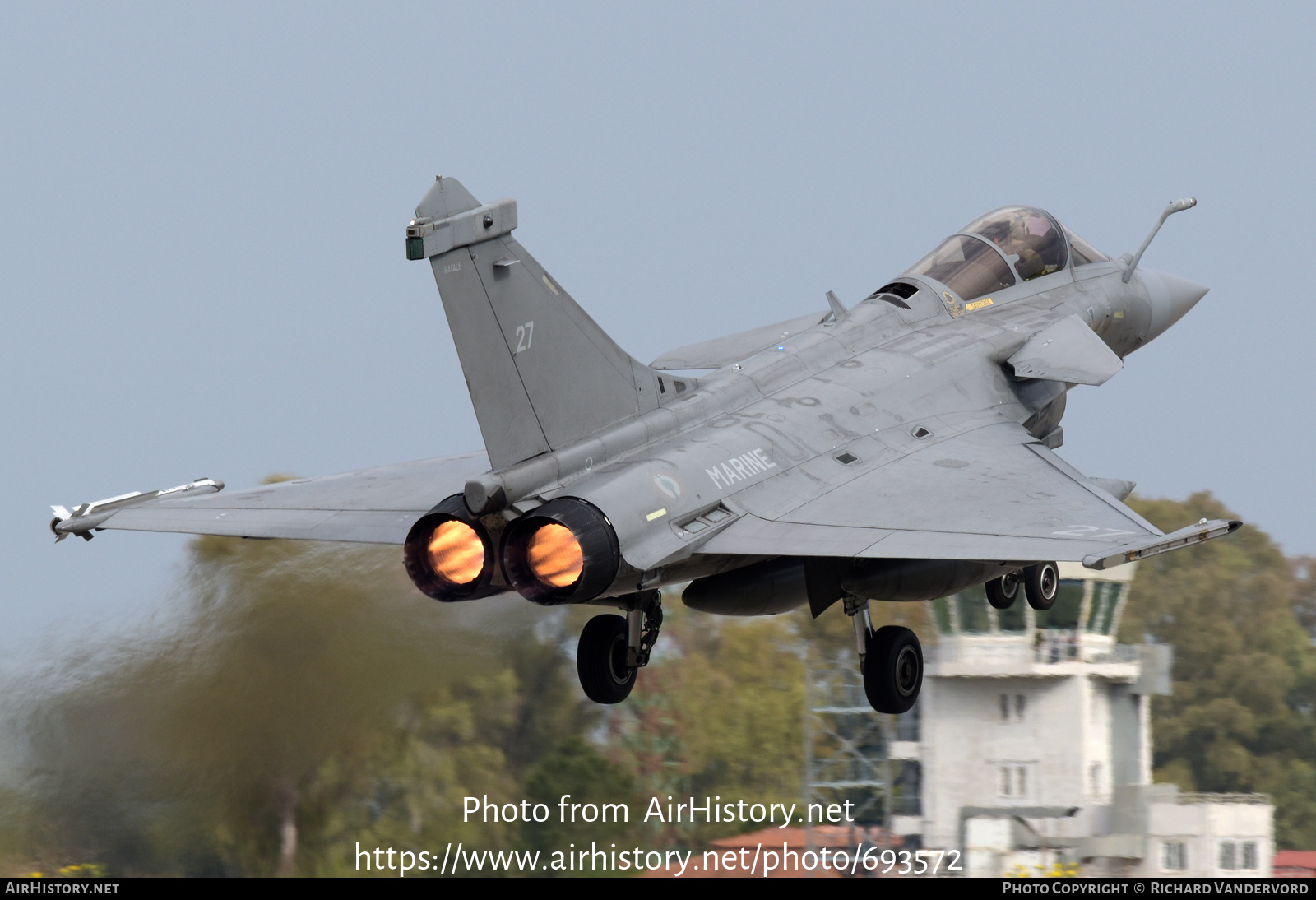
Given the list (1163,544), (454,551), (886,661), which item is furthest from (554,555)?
(1163,544)

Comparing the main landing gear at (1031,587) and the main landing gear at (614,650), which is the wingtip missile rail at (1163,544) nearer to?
the main landing gear at (1031,587)

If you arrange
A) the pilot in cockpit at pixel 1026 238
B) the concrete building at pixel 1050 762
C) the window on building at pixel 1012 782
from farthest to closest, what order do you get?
1. the window on building at pixel 1012 782
2. the concrete building at pixel 1050 762
3. the pilot in cockpit at pixel 1026 238

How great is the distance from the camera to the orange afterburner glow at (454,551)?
1300 cm

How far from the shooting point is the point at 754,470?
555 inches

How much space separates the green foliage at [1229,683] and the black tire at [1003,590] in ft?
85.2

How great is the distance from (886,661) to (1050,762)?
18.5 m

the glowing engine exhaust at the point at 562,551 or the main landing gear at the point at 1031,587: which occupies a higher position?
the glowing engine exhaust at the point at 562,551

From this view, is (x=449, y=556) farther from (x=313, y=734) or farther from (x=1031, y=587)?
(x=313, y=734)

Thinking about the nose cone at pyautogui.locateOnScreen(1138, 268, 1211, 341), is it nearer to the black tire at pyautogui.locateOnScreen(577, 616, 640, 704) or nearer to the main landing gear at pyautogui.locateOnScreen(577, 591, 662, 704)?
the main landing gear at pyautogui.locateOnScreen(577, 591, 662, 704)

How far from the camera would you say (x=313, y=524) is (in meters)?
14.7

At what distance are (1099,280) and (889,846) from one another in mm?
16968

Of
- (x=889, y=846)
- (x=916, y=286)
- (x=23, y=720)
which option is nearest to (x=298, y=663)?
(x=23, y=720)

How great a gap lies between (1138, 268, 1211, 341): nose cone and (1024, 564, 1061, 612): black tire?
3670 mm

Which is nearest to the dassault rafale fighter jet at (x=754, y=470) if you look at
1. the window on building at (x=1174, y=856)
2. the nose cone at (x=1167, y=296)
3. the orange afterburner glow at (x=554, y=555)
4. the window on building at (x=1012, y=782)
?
the orange afterburner glow at (x=554, y=555)
